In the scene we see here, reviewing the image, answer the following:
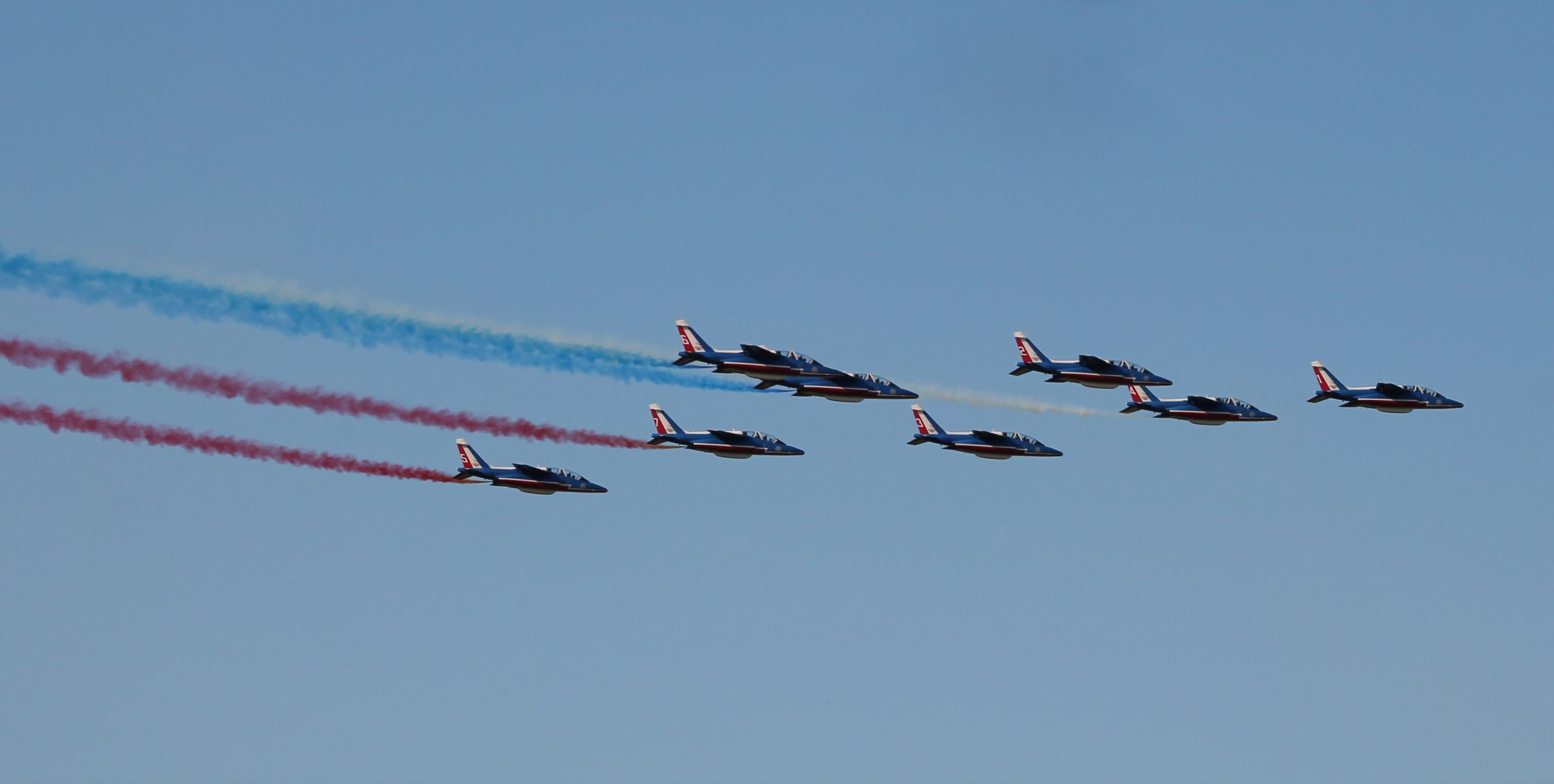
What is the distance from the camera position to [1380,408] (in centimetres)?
11056

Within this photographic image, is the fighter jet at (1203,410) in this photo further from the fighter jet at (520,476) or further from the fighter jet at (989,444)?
the fighter jet at (520,476)

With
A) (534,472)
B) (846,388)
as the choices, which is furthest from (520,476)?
(846,388)

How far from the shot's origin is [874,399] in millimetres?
106312

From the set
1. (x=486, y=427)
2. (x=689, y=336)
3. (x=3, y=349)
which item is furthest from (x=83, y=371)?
(x=689, y=336)

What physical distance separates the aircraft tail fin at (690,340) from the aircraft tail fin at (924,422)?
800 inches

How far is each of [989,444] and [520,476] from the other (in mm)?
25300

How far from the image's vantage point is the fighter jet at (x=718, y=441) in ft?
349

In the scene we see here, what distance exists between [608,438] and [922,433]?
68.1 ft

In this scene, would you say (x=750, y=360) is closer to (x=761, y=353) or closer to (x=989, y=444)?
(x=761, y=353)

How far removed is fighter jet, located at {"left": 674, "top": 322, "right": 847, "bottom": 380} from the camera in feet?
327

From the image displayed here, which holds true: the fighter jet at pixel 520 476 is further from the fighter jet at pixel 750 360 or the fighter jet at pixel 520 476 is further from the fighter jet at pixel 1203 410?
the fighter jet at pixel 1203 410

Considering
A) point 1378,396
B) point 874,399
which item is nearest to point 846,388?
point 874,399

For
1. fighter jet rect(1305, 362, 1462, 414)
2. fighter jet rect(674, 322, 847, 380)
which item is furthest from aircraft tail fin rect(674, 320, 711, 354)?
fighter jet rect(1305, 362, 1462, 414)

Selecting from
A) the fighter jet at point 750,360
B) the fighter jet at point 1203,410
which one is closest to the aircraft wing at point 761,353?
the fighter jet at point 750,360
